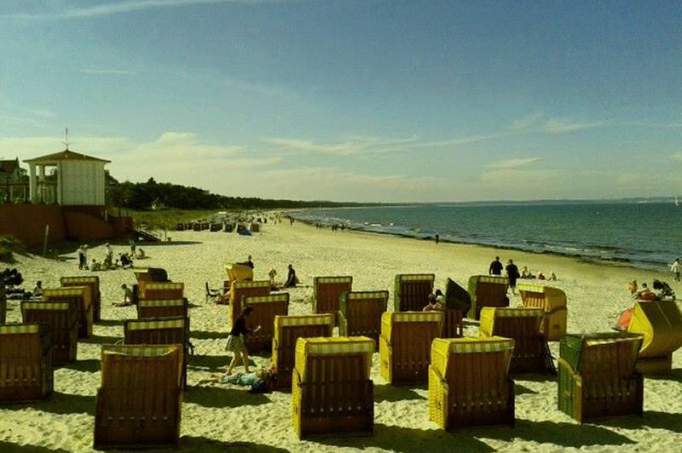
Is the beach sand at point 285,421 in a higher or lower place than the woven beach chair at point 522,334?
lower

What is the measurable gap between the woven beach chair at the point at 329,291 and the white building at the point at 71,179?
1326 inches

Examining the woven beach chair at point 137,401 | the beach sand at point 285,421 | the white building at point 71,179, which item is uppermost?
the white building at point 71,179

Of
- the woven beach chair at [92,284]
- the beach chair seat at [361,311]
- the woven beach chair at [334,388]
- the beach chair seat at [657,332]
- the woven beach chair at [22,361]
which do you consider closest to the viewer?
the woven beach chair at [334,388]

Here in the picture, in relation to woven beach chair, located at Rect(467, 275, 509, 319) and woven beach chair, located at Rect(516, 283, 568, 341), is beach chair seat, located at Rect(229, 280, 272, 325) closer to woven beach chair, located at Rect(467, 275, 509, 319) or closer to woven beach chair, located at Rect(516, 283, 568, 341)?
woven beach chair, located at Rect(467, 275, 509, 319)

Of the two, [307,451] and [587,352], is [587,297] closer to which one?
[587,352]

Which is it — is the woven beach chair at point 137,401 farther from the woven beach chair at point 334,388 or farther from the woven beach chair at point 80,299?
the woven beach chair at point 80,299

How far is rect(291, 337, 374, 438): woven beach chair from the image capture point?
7.93 m

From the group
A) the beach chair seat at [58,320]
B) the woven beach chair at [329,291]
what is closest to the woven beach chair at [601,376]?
the woven beach chair at [329,291]

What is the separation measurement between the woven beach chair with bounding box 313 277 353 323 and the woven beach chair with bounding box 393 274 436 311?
1285mm

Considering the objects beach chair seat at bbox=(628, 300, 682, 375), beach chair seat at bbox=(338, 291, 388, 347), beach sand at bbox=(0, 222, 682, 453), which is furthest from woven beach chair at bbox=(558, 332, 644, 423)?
beach chair seat at bbox=(338, 291, 388, 347)

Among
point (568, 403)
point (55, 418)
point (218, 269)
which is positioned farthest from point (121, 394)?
point (218, 269)

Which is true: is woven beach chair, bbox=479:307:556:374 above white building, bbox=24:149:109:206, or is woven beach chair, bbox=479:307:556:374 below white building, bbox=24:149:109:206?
below

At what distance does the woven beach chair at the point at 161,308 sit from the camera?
39.9ft

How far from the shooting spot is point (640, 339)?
8750 millimetres
